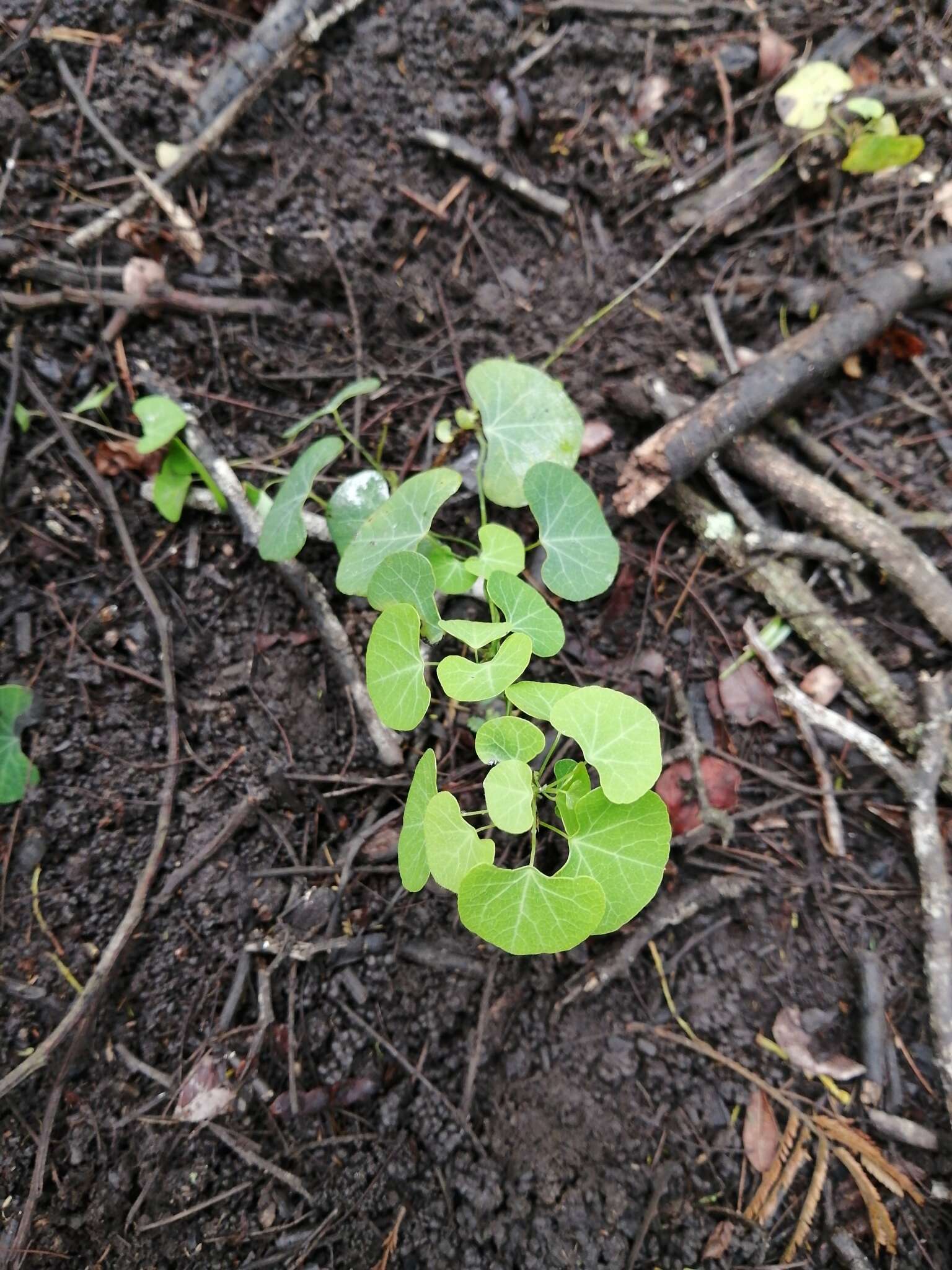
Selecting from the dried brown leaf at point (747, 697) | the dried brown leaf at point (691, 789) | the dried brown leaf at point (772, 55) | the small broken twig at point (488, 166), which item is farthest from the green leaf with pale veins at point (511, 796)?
the dried brown leaf at point (772, 55)

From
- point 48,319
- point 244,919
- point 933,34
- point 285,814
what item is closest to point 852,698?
point 285,814

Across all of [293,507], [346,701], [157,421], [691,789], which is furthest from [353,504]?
[691,789]

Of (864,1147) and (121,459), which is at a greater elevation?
(121,459)

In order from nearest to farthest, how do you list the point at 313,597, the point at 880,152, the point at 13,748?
the point at 13,748
the point at 313,597
the point at 880,152

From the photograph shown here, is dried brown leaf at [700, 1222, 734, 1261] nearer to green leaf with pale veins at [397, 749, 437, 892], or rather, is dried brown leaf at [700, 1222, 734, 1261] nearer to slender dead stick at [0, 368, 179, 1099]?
green leaf with pale veins at [397, 749, 437, 892]

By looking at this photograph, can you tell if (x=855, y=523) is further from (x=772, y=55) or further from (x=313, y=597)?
(x=772, y=55)

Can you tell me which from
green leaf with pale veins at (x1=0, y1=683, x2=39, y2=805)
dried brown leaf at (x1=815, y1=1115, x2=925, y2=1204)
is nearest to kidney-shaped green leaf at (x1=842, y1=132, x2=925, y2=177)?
dried brown leaf at (x1=815, y1=1115, x2=925, y2=1204)
